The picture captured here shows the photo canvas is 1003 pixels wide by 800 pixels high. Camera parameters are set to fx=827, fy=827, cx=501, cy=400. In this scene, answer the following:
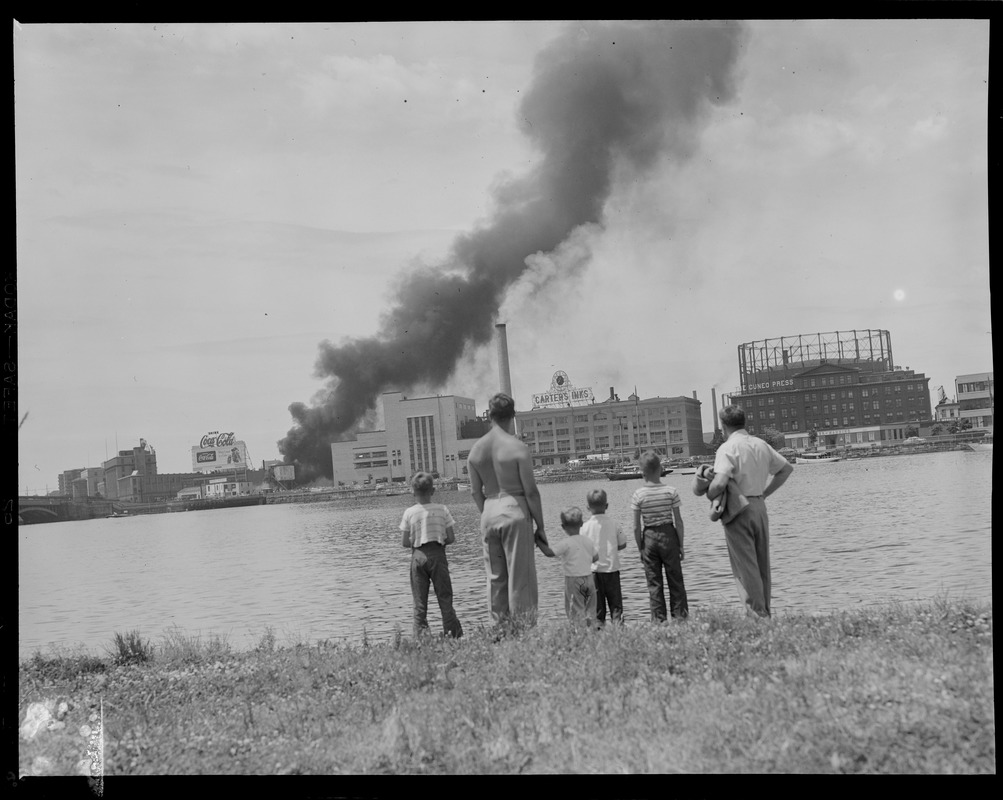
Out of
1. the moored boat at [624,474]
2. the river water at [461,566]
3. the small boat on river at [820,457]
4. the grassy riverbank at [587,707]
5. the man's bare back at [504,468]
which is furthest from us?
the moored boat at [624,474]

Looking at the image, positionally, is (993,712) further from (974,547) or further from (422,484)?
(974,547)

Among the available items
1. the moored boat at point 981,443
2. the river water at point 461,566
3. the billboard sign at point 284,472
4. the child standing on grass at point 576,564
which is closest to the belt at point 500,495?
the child standing on grass at point 576,564

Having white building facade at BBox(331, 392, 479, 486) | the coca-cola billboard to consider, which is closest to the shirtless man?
white building facade at BBox(331, 392, 479, 486)

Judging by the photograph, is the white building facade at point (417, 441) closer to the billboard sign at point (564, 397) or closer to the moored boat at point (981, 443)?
the billboard sign at point (564, 397)

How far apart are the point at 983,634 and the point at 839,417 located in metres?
22.8

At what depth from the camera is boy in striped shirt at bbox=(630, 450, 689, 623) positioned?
7.73 m

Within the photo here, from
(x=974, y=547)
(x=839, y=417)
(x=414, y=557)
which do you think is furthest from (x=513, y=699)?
(x=839, y=417)

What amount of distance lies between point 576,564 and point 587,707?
2.57 metres

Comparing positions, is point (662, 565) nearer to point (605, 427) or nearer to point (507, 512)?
point (507, 512)

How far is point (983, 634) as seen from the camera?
19.4 feet

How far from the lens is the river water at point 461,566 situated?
48.7 ft

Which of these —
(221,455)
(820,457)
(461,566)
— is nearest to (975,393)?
(461,566)

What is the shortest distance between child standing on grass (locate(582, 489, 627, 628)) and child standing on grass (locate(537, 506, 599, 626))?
16cm

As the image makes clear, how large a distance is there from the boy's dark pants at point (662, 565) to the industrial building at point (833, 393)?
12350 mm
